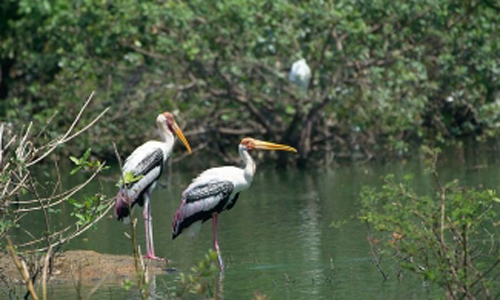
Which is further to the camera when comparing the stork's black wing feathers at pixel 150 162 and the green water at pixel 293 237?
the stork's black wing feathers at pixel 150 162

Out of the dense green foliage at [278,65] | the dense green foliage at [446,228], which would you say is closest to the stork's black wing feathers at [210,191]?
the dense green foliage at [446,228]

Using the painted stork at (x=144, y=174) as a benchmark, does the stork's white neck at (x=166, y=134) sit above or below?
above

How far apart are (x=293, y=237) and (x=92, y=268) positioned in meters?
2.30

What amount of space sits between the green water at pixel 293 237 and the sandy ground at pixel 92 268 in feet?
0.83

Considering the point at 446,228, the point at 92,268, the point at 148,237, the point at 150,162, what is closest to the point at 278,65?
the point at 150,162

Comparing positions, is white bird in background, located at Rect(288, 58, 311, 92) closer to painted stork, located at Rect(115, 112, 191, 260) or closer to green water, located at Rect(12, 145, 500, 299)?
green water, located at Rect(12, 145, 500, 299)

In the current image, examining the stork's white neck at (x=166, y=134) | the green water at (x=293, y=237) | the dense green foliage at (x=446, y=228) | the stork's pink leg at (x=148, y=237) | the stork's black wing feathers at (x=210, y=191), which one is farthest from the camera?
the stork's white neck at (x=166, y=134)

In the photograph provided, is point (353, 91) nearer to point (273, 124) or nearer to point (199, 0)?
point (273, 124)

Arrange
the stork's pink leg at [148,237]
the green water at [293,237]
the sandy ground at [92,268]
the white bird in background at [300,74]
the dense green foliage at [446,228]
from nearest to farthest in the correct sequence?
1. the dense green foliage at [446,228]
2. the green water at [293,237]
3. the sandy ground at [92,268]
4. the stork's pink leg at [148,237]
5. the white bird in background at [300,74]

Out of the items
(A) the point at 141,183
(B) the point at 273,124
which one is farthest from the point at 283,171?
(A) the point at 141,183

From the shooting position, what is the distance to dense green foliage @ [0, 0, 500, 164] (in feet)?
52.7

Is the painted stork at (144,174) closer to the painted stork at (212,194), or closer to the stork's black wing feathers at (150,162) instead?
the stork's black wing feathers at (150,162)

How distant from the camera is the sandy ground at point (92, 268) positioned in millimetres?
8789

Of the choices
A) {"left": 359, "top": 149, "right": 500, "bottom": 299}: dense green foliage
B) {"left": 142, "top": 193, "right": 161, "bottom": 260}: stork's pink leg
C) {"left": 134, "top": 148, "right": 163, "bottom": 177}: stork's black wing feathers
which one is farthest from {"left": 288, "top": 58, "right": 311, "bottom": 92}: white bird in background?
{"left": 359, "top": 149, "right": 500, "bottom": 299}: dense green foliage
